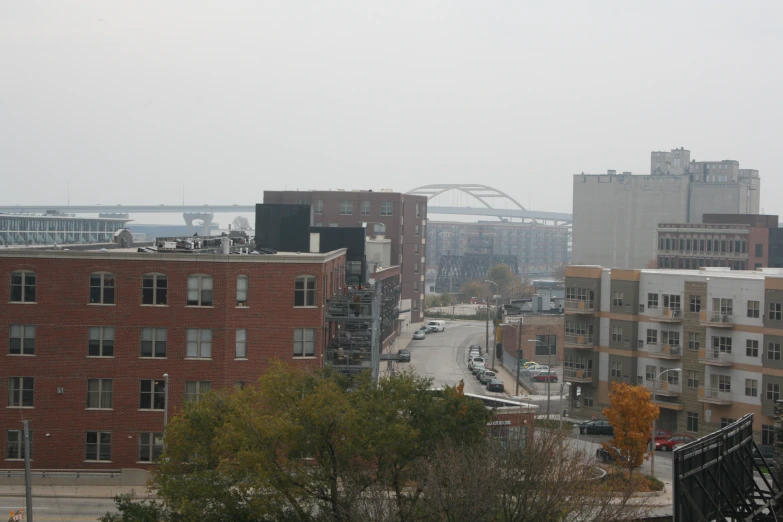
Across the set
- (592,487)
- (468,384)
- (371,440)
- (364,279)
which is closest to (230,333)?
(371,440)

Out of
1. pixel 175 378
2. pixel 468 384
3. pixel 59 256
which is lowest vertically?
pixel 468 384

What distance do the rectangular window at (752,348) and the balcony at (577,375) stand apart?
10.9 m

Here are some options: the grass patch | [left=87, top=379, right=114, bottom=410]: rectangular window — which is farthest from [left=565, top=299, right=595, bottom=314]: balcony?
[left=87, top=379, right=114, bottom=410]: rectangular window

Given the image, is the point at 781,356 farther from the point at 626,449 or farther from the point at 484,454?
the point at 484,454

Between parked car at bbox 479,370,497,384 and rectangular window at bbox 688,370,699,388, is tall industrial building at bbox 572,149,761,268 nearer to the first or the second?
parked car at bbox 479,370,497,384

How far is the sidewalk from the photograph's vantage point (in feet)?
128

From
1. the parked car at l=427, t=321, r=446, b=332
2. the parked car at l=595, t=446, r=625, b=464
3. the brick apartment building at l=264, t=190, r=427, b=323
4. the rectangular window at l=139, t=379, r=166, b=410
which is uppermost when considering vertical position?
the brick apartment building at l=264, t=190, r=427, b=323

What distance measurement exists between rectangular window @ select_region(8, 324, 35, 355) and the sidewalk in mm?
5239

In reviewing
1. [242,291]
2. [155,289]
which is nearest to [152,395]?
[155,289]

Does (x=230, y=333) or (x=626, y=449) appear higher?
(x=230, y=333)

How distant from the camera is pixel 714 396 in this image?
56469mm

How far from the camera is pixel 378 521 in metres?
24.5

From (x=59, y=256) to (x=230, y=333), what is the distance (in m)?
7.29

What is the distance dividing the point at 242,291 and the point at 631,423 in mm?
17396
